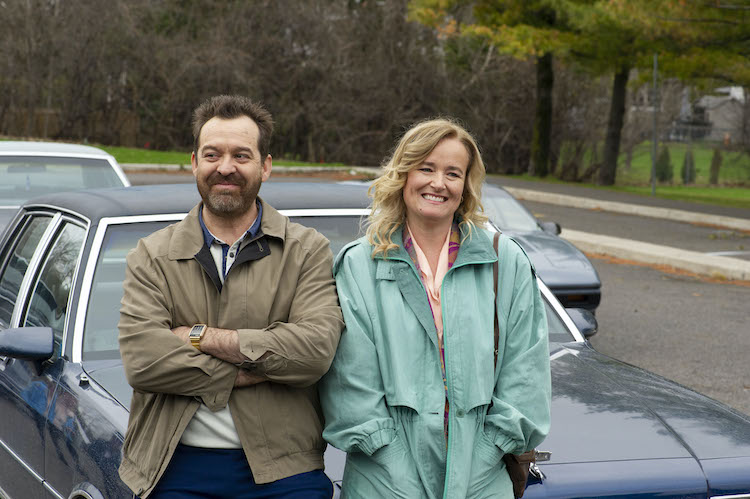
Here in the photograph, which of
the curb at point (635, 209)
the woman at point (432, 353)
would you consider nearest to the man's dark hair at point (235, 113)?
the woman at point (432, 353)

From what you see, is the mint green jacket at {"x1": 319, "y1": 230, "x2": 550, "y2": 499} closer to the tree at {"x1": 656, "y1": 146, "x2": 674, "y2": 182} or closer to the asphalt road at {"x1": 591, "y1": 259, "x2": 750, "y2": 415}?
the asphalt road at {"x1": 591, "y1": 259, "x2": 750, "y2": 415}

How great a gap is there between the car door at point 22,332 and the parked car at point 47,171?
4523mm

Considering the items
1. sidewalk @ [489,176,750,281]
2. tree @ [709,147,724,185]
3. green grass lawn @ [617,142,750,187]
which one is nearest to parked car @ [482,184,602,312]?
sidewalk @ [489,176,750,281]

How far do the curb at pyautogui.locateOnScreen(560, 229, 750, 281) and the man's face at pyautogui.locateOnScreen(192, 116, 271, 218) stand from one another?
11.0 metres

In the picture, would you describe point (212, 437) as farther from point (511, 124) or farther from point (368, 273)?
point (511, 124)

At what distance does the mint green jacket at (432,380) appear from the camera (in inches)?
96.1

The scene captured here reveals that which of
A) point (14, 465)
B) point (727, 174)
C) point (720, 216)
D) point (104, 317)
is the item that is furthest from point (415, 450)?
point (727, 174)

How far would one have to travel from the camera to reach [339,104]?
33906 millimetres

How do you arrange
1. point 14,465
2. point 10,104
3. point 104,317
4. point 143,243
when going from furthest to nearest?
point 10,104 → point 14,465 → point 104,317 → point 143,243

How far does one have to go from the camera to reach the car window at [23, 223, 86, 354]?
152 inches

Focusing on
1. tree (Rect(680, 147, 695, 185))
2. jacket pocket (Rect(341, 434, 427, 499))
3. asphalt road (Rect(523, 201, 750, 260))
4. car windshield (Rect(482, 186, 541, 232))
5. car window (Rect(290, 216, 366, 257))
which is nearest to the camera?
jacket pocket (Rect(341, 434, 427, 499))

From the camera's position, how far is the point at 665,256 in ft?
44.8

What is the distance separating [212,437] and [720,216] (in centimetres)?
1860

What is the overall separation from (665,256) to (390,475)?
39.2 ft
